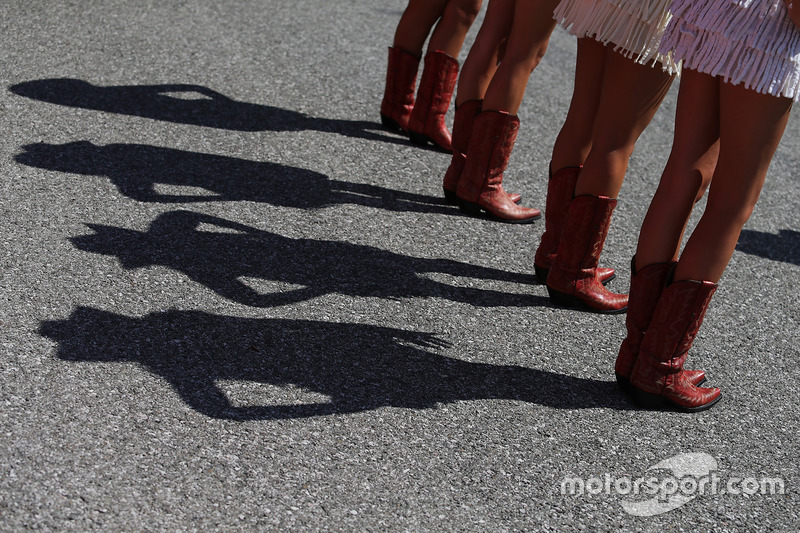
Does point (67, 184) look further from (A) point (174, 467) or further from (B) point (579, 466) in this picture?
(B) point (579, 466)

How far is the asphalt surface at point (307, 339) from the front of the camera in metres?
2.23

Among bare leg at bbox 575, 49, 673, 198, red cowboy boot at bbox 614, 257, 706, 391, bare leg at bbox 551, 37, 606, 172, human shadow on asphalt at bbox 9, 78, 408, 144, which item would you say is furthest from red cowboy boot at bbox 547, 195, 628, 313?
human shadow on asphalt at bbox 9, 78, 408, 144

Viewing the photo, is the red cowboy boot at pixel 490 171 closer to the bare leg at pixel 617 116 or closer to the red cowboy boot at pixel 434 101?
the red cowboy boot at pixel 434 101

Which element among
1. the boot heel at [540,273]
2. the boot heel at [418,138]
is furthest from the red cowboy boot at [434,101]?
the boot heel at [540,273]

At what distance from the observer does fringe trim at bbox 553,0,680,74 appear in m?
2.69

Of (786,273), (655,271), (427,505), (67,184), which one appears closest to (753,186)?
(655,271)

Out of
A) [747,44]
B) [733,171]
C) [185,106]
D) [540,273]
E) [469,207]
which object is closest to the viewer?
[747,44]

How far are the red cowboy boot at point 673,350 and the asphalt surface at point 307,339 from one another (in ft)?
0.22

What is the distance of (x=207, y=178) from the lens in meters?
3.84

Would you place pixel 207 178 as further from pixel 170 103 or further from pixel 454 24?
pixel 454 24

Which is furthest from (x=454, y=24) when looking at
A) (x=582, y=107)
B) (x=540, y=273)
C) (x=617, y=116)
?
(x=617, y=116)

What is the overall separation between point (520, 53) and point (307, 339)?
149 cm

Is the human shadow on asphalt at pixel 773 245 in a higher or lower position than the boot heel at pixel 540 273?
higher

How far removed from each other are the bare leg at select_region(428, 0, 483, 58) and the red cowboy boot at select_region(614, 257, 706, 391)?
1.90 metres
